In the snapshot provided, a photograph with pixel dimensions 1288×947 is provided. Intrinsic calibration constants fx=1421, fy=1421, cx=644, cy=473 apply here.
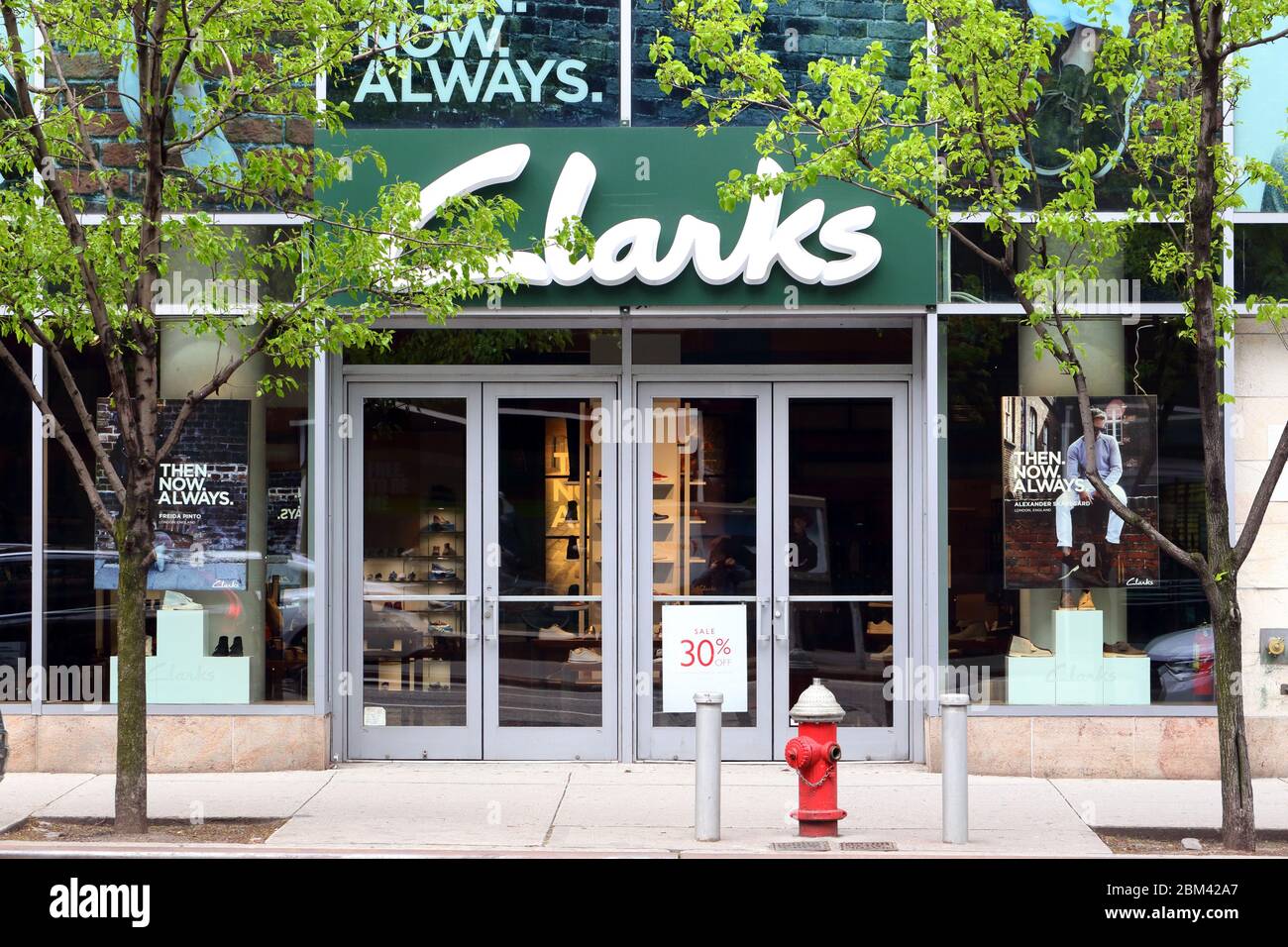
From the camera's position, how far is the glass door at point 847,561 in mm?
10961

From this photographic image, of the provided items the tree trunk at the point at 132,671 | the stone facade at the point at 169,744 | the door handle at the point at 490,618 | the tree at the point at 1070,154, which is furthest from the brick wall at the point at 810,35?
the stone facade at the point at 169,744

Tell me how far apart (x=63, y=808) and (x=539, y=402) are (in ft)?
14.5

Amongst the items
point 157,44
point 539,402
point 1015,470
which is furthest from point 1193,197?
point 157,44

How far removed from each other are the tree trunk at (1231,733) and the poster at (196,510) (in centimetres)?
686

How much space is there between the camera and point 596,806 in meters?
Answer: 9.48

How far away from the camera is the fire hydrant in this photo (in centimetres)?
849

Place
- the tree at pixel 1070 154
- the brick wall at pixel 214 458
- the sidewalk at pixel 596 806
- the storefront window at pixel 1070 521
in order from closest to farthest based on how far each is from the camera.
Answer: the tree at pixel 1070 154
the sidewalk at pixel 596 806
the storefront window at pixel 1070 521
the brick wall at pixel 214 458

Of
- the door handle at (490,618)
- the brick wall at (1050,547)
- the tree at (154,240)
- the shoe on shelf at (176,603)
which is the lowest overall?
the door handle at (490,618)

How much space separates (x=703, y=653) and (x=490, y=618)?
1665 mm

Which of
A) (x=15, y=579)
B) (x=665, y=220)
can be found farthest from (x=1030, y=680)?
(x=15, y=579)

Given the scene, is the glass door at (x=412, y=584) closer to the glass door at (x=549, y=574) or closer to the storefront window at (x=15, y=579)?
the glass door at (x=549, y=574)

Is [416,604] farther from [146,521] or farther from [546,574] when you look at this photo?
[146,521]

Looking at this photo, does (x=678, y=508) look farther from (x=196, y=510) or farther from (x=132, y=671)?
(x=132, y=671)

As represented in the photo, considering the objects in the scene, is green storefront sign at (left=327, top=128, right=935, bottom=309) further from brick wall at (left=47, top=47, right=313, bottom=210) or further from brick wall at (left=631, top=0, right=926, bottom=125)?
brick wall at (left=47, top=47, right=313, bottom=210)
